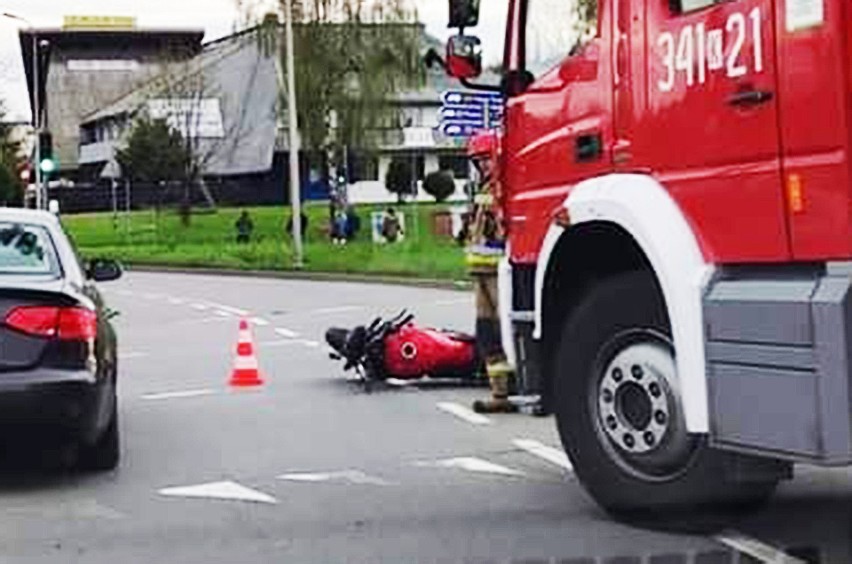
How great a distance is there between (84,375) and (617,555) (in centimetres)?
317

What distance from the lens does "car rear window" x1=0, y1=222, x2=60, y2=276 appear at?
376 inches

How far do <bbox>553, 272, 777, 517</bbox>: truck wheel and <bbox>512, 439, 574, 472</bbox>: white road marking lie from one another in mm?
1475

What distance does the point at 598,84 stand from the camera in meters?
7.72

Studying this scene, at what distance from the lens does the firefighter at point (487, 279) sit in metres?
10.7

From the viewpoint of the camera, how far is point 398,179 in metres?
88.3

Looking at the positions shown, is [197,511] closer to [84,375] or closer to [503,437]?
[84,375]

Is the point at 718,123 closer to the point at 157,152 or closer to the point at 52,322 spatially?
the point at 52,322

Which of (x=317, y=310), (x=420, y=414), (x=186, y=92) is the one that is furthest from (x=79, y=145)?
(x=420, y=414)

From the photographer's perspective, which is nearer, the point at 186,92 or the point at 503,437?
the point at 503,437

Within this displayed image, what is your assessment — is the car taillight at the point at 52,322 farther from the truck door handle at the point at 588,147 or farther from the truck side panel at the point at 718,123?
the truck side panel at the point at 718,123

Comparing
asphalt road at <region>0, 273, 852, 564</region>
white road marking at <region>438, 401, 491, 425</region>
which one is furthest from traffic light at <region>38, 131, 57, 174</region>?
white road marking at <region>438, 401, 491, 425</region>

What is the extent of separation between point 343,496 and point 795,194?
3270 millimetres

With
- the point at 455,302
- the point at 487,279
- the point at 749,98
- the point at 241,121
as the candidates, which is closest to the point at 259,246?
the point at 455,302

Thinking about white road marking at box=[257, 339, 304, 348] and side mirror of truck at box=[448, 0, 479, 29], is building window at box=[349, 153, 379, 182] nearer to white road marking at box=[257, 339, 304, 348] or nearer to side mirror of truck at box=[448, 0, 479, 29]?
white road marking at box=[257, 339, 304, 348]
